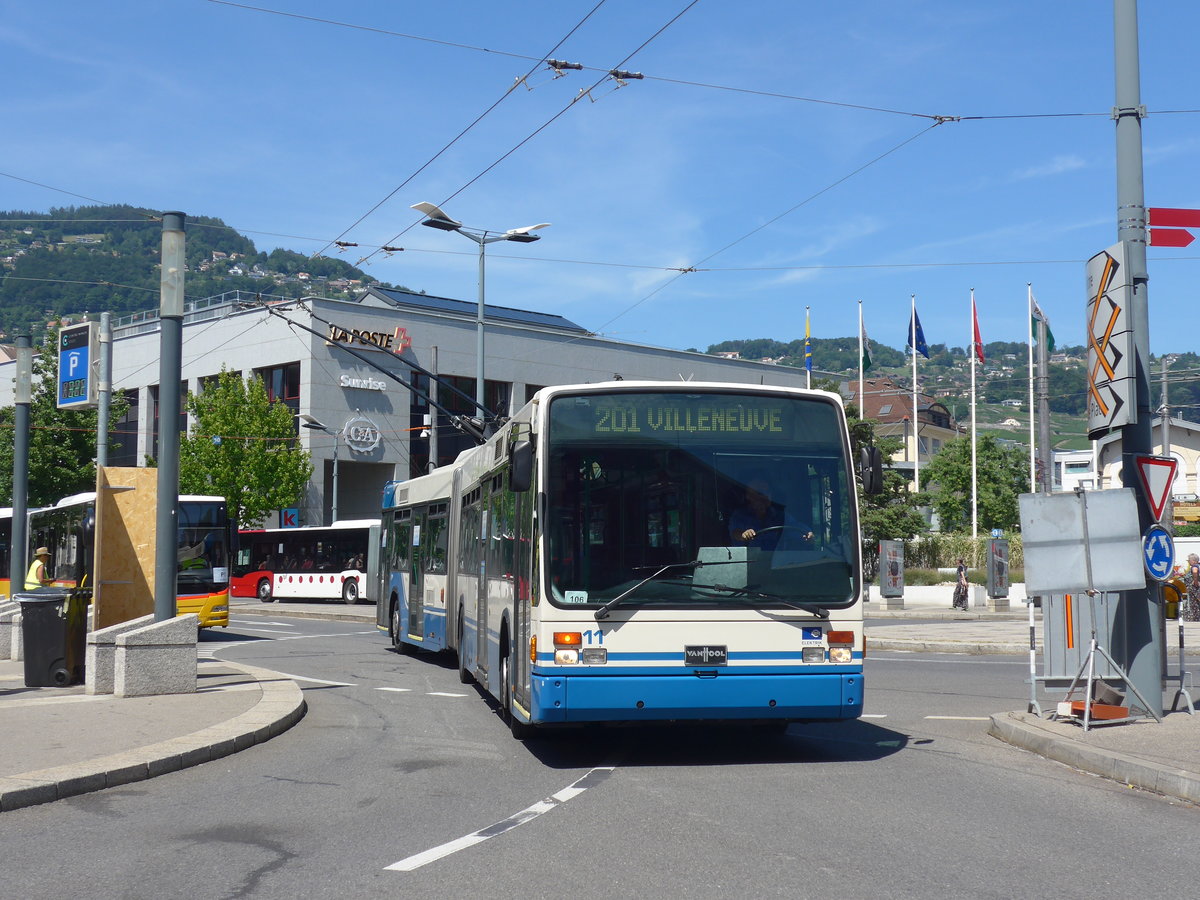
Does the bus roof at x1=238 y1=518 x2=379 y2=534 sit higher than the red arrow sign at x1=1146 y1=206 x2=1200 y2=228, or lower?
lower

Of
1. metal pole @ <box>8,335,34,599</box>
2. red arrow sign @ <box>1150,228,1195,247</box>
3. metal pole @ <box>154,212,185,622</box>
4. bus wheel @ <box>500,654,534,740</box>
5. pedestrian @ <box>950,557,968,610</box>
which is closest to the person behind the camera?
bus wheel @ <box>500,654,534,740</box>

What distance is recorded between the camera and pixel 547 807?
7.89 m

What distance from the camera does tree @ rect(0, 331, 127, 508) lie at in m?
49.6

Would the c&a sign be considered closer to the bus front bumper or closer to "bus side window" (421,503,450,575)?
"bus side window" (421,503,450,575)

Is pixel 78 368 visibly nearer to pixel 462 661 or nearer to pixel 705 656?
pixel 462 661

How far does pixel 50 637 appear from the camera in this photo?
14711mm

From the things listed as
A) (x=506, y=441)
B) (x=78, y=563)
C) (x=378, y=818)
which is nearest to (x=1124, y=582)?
(x=506, y=441)

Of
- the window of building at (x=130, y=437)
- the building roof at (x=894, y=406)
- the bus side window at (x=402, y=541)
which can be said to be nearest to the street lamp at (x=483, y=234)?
the bus side window at (x=402, y=541)

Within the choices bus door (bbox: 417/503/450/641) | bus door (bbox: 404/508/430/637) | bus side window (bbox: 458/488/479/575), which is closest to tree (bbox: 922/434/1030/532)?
bus door (bbox: 404/508/430/637)

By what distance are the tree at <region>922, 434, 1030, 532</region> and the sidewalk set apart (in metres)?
62.9

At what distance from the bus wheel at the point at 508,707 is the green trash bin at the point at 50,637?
19.0 ft

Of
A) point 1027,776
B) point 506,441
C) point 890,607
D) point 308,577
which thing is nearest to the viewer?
point 1027,776

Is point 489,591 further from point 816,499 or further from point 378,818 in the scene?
point 378,818

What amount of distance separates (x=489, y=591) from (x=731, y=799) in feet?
16.9
